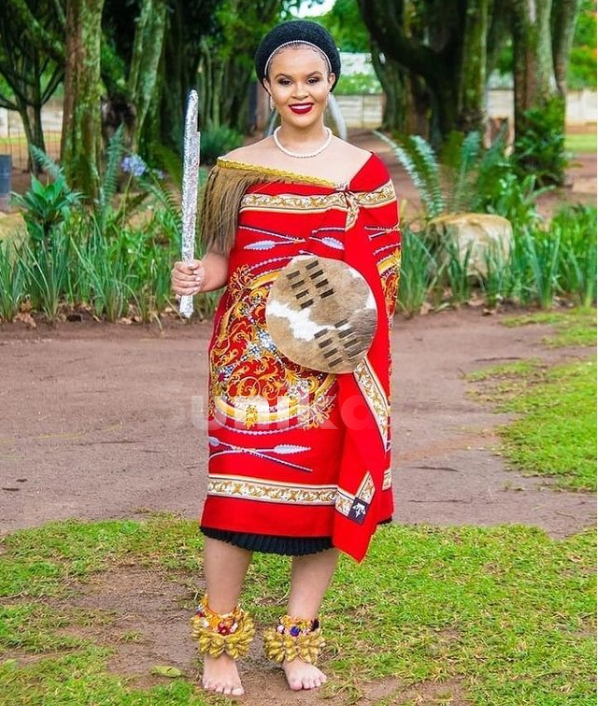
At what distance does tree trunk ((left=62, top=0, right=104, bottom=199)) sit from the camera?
945 cm

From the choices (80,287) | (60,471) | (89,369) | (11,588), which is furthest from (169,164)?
(11,588)

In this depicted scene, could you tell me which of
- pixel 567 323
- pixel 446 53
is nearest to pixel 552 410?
pixel 567 323

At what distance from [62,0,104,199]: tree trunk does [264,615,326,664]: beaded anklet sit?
266 inches

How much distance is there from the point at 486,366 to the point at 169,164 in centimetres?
274

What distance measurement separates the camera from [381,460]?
9.59 ft

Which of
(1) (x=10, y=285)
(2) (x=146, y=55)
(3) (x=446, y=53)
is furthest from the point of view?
(3) (x=446, y=53)

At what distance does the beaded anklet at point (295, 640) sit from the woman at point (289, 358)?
248 mm

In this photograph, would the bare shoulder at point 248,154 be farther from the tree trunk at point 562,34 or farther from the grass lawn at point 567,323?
the tree trunk at point 562,34

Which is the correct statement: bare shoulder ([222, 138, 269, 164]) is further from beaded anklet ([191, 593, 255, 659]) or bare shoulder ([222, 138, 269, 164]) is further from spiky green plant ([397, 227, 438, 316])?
spiky green plant ([397, 227, 438, 316])

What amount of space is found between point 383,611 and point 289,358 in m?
1.12

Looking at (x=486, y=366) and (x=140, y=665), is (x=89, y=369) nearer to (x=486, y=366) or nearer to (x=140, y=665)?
(x=486, y=366)

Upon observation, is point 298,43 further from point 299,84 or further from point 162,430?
point 162,430

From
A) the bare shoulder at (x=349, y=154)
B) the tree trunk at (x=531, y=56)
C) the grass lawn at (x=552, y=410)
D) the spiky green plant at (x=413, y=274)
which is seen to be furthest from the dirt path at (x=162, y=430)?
the tree trunk at (x=531, y=56)

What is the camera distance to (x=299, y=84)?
292cm
